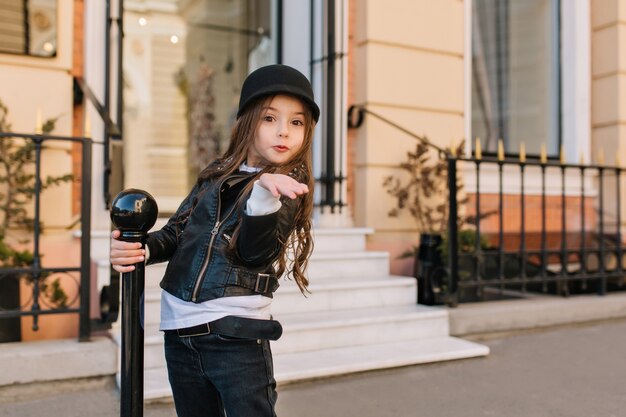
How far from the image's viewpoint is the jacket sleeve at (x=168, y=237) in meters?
1.59

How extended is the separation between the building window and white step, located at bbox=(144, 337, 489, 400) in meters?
3.21

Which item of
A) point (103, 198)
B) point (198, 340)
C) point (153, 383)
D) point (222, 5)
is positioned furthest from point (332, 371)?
point (222, 5)

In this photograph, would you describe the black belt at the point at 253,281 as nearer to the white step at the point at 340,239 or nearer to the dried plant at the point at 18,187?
the dried plant at the point at 18,187

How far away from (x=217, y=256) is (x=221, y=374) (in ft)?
1.04

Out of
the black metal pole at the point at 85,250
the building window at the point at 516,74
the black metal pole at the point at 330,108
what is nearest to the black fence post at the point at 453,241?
the black metal pole at the point at 330,108

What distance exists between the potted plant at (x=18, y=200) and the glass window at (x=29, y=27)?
46 cm

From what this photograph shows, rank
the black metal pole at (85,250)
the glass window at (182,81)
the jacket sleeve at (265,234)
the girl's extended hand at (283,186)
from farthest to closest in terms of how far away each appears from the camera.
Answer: the glass window at (182,81)
the black metal pole at (85,250)
the jacket sleeve at (265,234)
the girl's extended hand at (283,186)

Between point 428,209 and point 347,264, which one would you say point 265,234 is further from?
point 428,209

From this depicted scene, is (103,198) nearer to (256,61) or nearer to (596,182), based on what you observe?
(256,61)

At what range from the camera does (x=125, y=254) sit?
142 cm

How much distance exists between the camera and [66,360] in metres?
2.96

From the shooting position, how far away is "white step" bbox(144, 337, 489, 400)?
2992mm

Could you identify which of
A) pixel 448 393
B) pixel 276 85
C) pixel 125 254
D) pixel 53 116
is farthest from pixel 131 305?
pixel 53 116

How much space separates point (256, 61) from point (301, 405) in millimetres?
4807
